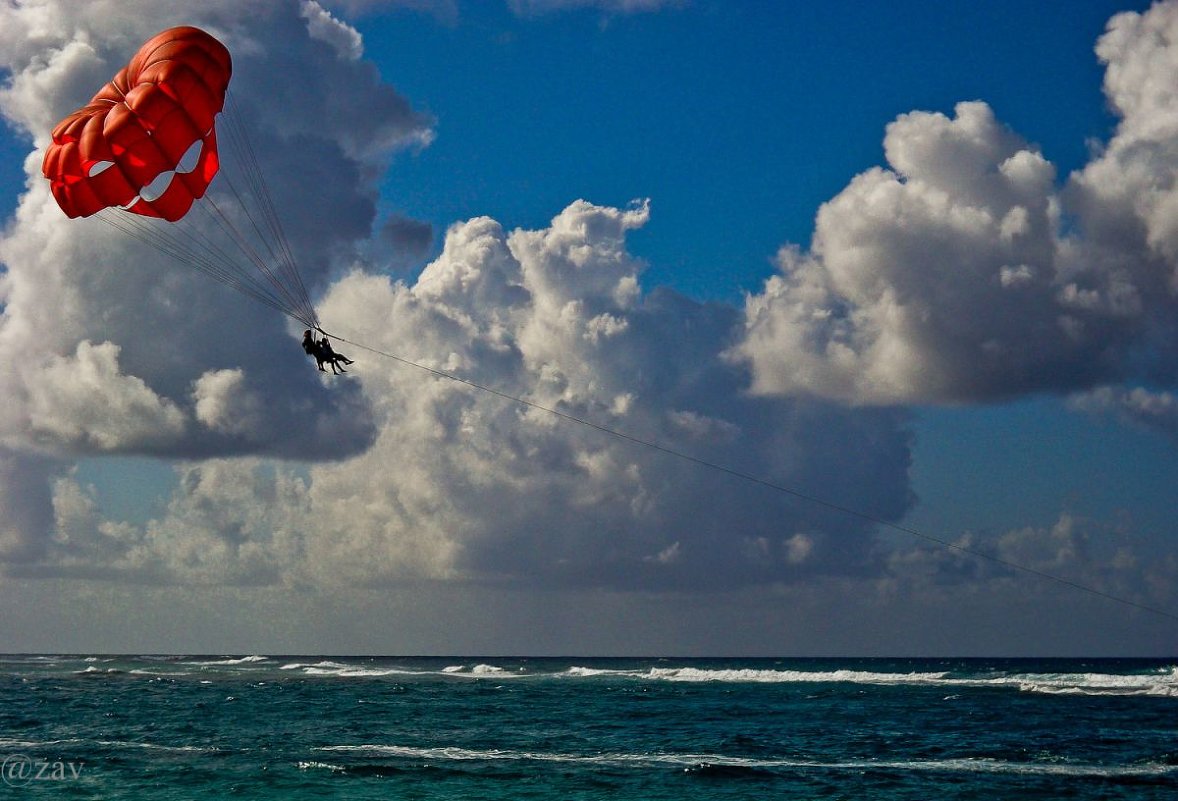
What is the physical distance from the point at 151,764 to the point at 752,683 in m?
46.9

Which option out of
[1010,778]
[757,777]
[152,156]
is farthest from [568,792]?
[152,156]

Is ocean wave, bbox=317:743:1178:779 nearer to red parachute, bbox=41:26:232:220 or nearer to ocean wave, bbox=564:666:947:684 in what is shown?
red parachute, bbox=41:26:232:220

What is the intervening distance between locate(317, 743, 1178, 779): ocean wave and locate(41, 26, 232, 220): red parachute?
16930mm

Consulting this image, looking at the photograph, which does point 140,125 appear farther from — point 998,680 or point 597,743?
point 998,680

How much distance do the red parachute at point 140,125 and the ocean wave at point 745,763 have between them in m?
16.9

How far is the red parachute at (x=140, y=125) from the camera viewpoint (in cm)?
2134

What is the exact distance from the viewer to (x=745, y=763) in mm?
29297

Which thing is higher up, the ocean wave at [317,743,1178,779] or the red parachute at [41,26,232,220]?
the red parachute at [41,26,232,220]

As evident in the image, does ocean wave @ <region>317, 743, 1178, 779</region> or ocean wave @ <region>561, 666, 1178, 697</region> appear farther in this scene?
ocean wave @ <region>561, 666, 1178, 697</region>

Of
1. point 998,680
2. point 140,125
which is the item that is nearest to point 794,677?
point 998,680

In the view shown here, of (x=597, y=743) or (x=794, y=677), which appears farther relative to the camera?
(x=794, y=677)

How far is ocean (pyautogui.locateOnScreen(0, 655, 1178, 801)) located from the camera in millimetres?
25203

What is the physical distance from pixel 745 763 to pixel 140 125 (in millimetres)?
21963

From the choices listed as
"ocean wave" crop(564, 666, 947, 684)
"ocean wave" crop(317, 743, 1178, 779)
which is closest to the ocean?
"ocean wave" crop(317, 743, 1178, 779)
